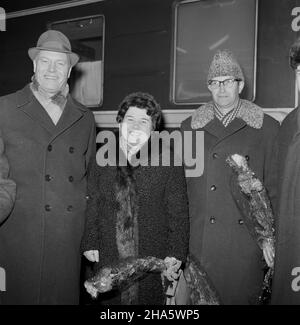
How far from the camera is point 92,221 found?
7.45ft

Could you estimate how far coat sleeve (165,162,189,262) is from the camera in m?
2.18

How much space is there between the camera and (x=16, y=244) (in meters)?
2.35

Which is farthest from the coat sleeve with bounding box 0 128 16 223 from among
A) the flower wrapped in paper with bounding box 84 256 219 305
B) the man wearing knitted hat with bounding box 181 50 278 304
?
the man wearing knitted hat with bounding box 181 50 278 304

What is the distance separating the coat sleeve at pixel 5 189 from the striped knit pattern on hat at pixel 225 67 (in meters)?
1.25

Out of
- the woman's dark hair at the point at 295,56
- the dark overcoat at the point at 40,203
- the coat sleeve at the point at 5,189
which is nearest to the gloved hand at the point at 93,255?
the dark overcoat at the point at 40,203

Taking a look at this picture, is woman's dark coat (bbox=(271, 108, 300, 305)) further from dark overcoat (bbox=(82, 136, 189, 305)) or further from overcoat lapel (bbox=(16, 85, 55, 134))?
overcoat lapel (bbox=(16, 85, 55, 134))

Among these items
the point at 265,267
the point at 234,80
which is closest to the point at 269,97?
the point at 234,80

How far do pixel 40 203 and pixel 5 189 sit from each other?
232 millimetres

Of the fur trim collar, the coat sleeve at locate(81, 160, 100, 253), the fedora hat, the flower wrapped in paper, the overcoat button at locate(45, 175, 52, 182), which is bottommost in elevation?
the flower wrapped in paper

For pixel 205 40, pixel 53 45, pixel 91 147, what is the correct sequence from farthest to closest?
pixel 205 40, pixel 91 147, pixel 53 45

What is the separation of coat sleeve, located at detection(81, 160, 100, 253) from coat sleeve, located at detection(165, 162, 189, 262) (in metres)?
0.40

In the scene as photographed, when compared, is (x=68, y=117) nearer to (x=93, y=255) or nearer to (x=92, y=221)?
(x=92, y=221)

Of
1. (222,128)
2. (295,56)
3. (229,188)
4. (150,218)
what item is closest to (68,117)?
(150,218)

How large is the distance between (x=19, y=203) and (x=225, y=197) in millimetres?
1165
